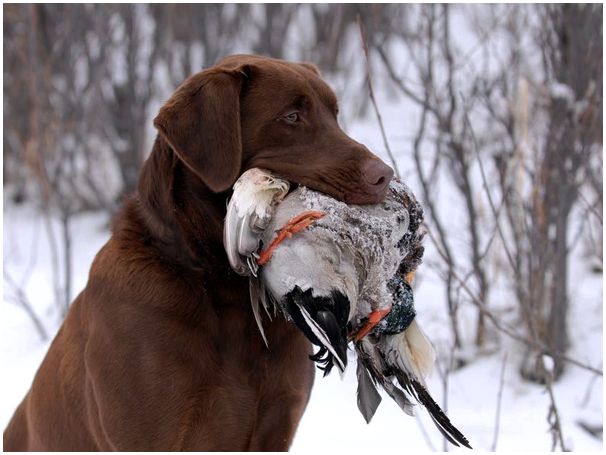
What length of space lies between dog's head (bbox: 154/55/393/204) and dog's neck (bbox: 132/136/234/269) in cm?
14

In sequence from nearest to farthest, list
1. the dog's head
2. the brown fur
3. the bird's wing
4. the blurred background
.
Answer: the bird's wing → the dog's head → the brown fur → the blurred background

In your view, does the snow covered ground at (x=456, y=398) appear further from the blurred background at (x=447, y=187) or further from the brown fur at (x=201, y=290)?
the brown fur at (x=201, y=290)

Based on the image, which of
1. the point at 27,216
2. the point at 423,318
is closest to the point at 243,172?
the point at 423,318

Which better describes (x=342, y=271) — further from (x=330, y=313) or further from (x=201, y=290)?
(x=201, y=290)

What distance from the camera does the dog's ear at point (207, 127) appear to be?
242 centimetres

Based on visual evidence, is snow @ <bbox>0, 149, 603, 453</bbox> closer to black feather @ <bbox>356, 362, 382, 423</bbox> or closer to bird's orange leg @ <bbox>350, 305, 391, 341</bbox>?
black feather @ <bbox>356, 362, 382, 423</bbox>

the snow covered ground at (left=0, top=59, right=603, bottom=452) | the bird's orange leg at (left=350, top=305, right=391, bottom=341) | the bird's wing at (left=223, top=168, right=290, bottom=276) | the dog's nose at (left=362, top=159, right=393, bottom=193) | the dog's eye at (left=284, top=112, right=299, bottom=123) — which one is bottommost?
the snow covered ground at (left=0, top=59, right=603, bottom=452)

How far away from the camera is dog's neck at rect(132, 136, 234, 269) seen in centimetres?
256

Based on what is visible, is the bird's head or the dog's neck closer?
the bird's head

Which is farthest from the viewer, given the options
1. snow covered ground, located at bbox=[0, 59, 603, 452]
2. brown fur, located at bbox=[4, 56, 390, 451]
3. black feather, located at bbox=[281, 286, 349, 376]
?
snow covered ground, located at bbox=[0, 59, 603, 452]

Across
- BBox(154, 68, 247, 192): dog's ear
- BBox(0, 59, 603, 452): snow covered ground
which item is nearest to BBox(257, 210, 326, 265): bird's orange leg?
BBox(154, 68, 247, 192): dog's ear

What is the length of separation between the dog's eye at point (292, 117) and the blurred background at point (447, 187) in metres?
0.87

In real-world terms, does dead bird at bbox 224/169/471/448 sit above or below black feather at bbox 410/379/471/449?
above

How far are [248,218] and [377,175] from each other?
0.40 m
